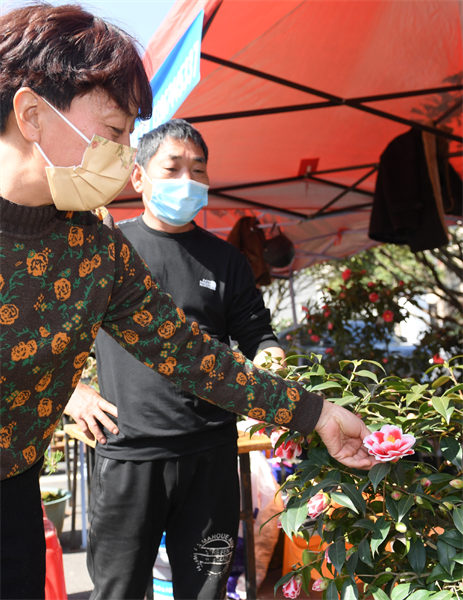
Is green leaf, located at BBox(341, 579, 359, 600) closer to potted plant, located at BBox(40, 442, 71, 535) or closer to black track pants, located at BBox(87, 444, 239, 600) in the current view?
black track pants, located at BBox(87, 444, 239, 600)

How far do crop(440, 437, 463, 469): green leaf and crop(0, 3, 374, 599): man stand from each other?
167 mm

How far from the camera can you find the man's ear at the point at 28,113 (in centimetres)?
106

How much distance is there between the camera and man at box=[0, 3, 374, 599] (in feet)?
3.57

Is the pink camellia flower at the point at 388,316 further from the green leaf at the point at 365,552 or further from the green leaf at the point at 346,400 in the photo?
the green leaf at the point at 365,552

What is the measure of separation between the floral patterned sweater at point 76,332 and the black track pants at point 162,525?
0.58 m

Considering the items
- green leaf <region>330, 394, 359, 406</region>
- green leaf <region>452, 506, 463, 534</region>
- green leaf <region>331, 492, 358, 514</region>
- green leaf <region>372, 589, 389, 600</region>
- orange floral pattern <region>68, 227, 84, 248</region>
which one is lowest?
green leaf <region>372, 589, 389, 600</region>

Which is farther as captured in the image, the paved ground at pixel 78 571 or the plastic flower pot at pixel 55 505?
the plastic flower pot at pixel 55 505

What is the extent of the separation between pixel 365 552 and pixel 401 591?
9 cm

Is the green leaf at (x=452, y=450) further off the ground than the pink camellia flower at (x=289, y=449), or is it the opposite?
the green leaf at (x=452, y=450)

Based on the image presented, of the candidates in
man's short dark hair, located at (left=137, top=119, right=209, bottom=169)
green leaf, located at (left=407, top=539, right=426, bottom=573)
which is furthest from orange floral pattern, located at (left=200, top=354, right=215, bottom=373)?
man's short dark hair, located at (left=137, top=119, right=209, bottom=169)

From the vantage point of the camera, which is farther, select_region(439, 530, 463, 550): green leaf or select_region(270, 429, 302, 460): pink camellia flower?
select_region(270, 429, 302, 460): pink camellia flower

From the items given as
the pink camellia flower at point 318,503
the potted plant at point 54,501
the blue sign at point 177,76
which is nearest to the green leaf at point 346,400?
the pink camellia flower at point 318,503

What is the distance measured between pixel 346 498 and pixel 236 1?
2.20 metres

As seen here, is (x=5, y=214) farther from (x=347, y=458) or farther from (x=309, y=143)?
(x=309, y=143)
